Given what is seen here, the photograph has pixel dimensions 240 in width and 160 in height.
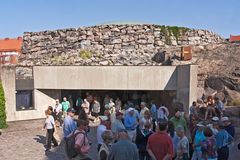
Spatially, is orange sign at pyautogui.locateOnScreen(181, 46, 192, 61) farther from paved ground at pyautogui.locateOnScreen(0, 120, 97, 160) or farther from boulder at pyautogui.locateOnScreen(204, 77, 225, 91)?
paved ground at pyautogui.locateOnScreen(0, 120, 97, 160)

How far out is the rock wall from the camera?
87.1 feet

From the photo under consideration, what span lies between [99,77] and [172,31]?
10762 mm

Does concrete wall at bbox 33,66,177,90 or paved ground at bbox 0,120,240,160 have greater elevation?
concrete wall at bbox 33,66,177,90

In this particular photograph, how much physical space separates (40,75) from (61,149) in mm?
8425

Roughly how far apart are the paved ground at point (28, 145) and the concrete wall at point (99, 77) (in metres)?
2.87

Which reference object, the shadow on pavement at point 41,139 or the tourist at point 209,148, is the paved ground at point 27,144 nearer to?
the shadow on pavement at point 41,139

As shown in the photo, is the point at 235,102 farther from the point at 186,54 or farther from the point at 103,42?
the point at 103,42

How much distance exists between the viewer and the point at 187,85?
1806 cm

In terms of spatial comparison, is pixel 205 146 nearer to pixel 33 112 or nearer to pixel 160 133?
pixel 160 133

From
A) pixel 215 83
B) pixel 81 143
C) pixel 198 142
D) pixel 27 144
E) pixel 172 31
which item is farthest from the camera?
pixel 172 31

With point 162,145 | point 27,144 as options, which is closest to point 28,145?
point 27,144

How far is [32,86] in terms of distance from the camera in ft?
64.4

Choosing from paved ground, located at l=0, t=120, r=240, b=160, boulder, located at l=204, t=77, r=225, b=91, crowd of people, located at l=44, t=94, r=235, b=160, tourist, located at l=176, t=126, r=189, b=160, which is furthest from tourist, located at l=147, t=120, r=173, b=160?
boulder, located at l=204, t=77, r=225, b=91

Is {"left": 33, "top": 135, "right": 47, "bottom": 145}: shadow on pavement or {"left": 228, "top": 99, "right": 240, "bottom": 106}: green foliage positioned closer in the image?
{"left": 33, "top": 135, "right": 47, "bottom": 145}: shadow on pavement
